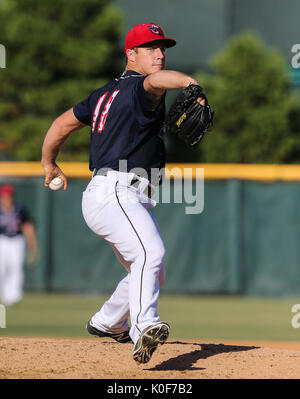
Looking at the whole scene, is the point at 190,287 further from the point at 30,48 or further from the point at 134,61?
the point at 134,61

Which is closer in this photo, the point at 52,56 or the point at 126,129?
the point at 126,129

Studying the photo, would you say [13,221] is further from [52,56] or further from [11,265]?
[52,56]

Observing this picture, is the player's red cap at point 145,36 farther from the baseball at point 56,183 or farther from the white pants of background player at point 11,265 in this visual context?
the white pants of background player at point 11,265

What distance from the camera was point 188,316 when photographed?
10.7 m

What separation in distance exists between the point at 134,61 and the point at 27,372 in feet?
6.30

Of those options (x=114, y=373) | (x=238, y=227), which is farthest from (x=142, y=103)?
(x=238, y=227)

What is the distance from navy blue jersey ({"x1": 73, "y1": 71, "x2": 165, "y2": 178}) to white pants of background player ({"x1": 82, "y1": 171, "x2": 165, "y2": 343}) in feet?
0.36

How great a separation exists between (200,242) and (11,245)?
10.4 feet

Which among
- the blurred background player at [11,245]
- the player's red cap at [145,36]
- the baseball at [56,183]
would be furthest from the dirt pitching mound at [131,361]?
the blurred background player at [11,245]

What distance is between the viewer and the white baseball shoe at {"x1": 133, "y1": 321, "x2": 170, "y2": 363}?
4.43 m

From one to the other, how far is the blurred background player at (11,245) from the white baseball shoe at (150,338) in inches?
306

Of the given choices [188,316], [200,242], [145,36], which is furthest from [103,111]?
[200,242]

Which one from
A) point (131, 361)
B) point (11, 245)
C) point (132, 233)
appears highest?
point (132, 233)

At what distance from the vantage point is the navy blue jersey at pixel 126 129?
4613 mm
